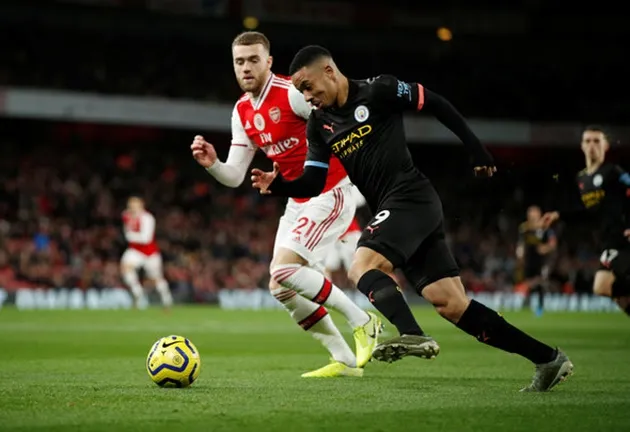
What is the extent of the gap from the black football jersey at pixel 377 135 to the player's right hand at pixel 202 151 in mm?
990

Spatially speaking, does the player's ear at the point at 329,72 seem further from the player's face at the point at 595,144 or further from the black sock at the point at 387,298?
the player's face at the point at 595,144

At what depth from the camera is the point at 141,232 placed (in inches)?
940

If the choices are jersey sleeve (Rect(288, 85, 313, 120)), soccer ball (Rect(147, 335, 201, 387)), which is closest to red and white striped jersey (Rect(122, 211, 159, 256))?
jersey sleeve (Rect(288, 85, 313, 120))

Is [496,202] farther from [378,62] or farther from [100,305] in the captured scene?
[100,305]

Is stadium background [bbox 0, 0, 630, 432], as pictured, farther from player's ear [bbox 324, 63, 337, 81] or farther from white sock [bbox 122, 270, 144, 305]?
player's ear [bbox 324, 63, 337, 81]

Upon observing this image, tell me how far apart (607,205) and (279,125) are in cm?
533

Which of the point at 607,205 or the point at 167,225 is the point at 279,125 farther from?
the point at 167,225

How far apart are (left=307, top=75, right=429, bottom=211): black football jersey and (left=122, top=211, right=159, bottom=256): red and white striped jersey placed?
17.4 m

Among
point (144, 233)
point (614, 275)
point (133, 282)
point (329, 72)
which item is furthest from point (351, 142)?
point (133, 282)

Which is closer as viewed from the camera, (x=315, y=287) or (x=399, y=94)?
(x=399, y=94)

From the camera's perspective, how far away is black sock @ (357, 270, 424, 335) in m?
6.19

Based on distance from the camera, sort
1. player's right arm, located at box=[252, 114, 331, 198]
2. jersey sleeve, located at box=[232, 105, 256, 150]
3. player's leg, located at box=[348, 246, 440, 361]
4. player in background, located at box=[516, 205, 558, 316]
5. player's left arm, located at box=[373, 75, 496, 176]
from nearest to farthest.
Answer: player's leg, located at box=[348, 246, 440, 361], player's left arm, located at box=[373, 75, 496, 176], player's right arm, located at box=[252, 114, 331, 198], jersey sleeve, located at box=[232, 105, 256, 150], player in background, located at box=[516, 205, 558, 316]

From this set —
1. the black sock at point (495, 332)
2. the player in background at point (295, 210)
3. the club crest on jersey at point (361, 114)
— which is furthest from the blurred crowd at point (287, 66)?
the black sock at point (495, 332)

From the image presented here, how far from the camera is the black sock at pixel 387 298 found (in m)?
6.19
